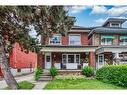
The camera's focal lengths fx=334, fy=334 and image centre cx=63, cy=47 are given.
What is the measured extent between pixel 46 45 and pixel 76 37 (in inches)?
116

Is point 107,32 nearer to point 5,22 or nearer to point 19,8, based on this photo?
point 5,22

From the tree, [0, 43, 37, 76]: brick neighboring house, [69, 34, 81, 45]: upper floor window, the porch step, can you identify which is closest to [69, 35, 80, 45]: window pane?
[69, 34, 81, 45]: upper floor window

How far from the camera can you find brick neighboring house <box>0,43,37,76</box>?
26.7m

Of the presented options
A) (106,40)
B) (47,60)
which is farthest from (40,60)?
(106,40)

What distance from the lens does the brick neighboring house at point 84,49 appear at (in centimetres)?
2528

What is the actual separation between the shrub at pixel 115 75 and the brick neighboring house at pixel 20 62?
7.96 meters

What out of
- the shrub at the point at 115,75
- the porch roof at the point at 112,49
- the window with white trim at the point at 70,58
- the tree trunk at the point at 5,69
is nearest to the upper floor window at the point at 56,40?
the window with white trim at the point at 70,58

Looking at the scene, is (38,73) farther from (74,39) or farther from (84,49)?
(74,39)

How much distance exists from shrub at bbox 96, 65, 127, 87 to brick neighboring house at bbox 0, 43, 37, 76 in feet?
26.1

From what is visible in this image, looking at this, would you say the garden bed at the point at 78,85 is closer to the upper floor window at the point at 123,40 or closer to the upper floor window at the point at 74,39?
the upper floor window at the point at 74,39

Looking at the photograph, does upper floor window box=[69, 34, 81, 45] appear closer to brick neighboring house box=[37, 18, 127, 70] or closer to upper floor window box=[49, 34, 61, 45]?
brick neighboring house box=[37, 18, 127, 70]
